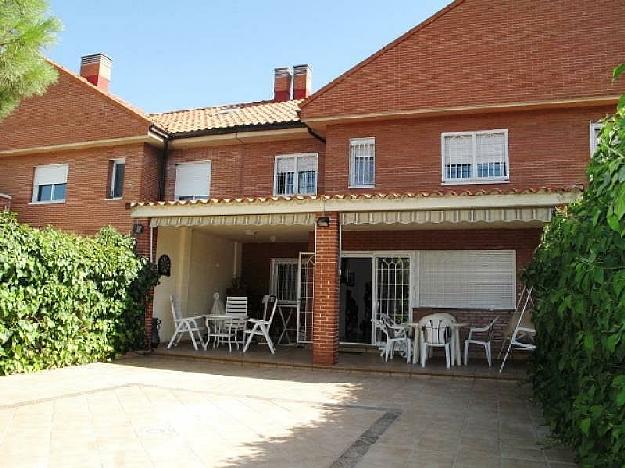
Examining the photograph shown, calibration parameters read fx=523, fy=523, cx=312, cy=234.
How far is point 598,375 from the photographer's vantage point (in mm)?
4035

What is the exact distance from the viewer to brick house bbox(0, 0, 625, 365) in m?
11.7

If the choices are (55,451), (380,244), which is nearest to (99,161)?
(380,244)

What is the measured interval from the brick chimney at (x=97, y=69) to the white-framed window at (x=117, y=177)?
4.79 meters

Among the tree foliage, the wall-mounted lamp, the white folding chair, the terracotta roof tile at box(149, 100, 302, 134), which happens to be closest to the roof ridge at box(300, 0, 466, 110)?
the terracotta roof tile at box(149, 100, 302, 134)

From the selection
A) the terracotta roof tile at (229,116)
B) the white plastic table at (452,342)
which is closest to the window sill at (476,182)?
the white plastic table at (452,342)

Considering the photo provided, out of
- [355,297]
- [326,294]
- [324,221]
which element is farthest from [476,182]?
[355,297]

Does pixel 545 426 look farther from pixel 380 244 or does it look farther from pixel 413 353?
pixel 380 244

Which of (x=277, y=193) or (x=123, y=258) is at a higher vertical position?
(x=277, y=193)

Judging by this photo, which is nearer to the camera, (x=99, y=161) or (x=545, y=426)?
(x=545, y=426)

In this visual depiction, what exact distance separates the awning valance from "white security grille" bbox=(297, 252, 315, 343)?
3.92 metres

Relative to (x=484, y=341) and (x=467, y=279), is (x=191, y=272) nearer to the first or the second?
→ (x=467, y=279)

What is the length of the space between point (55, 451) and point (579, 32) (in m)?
13.5

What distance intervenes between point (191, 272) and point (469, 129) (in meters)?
8.62

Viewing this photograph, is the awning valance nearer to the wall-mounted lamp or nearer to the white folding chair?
the wall-mounted lamp
